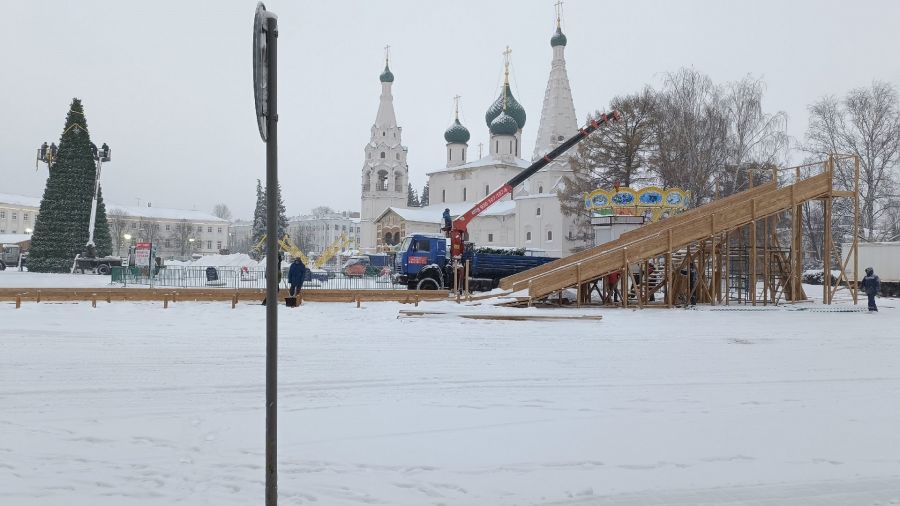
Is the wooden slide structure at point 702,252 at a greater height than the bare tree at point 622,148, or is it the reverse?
the bare tree at point 622,148

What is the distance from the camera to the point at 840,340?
45.2 ft

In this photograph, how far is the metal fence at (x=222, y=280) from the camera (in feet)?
98.6

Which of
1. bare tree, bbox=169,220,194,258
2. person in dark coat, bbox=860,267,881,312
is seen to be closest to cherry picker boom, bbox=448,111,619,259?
person in dark coat, bbox=860,267,881,312

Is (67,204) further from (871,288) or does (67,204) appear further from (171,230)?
(171,230)

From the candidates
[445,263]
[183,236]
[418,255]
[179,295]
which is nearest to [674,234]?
[445,263]

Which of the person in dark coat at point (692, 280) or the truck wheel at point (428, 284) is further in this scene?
the truck wheel at point (428, 284)

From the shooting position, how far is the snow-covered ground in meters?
4.93

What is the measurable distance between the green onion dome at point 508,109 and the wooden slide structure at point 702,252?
51.8 metres

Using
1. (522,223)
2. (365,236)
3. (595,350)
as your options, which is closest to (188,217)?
(365,236)

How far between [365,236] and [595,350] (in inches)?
2523

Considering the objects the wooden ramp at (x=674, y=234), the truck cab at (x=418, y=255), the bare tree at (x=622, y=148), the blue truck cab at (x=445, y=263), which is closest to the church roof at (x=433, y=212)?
the bare tree at (x=622, y=148)

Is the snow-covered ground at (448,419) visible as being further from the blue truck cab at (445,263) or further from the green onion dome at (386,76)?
the green onion dome at (386,76)

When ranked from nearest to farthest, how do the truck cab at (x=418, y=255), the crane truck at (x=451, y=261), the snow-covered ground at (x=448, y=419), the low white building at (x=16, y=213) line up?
the snow-covered ground at (x=448, y=419)
the crane truck at (x=451, y=261)
the truck cab at (x=418, y=255)
the low white building at (x=16, y=213)

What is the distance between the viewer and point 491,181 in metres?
71.0
